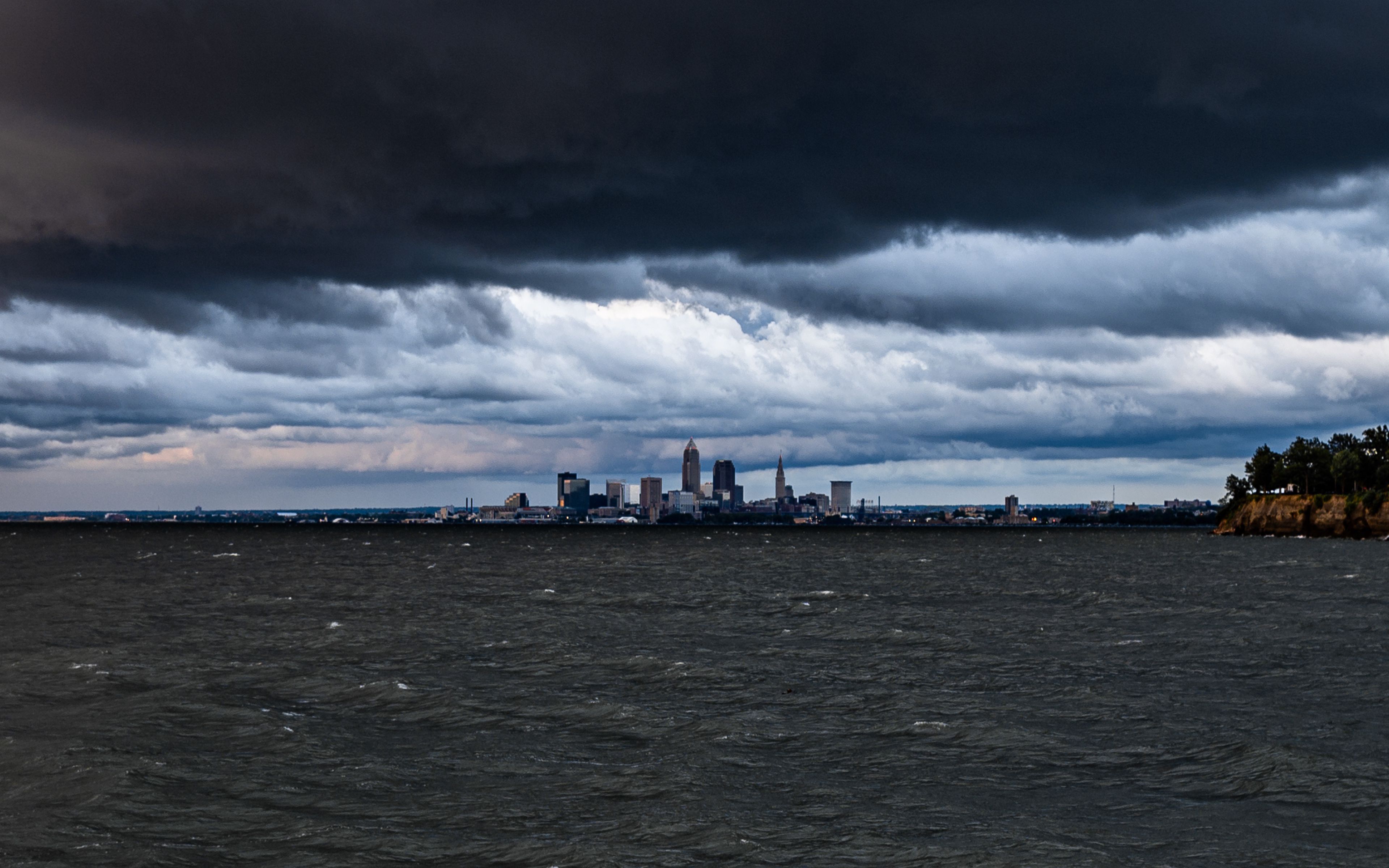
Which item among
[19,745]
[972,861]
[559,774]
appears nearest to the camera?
[972,861]

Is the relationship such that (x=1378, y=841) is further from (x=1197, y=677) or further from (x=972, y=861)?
(x=1197, y=677)

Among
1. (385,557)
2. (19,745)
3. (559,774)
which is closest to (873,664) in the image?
(559,774)

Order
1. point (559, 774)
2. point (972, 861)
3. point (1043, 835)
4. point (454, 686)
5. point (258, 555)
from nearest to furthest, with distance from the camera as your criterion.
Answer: point (972, 861), point (1043, 835), point (559, 774), point (454, 686), point (258, 555)

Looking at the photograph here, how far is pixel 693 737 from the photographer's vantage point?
97.8 feet

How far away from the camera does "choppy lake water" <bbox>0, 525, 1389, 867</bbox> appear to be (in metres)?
20.7

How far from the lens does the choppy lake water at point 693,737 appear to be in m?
20.7

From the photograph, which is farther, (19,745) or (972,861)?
(19,745)

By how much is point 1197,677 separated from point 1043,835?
2237 cm

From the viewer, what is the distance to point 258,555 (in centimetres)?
16088

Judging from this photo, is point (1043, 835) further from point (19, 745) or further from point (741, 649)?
point (741, 649)

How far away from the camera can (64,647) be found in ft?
158

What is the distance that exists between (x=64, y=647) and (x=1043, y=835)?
4329 cm

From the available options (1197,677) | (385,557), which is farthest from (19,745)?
(385,557)

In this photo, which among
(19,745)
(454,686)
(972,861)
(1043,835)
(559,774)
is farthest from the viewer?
(454,686)
